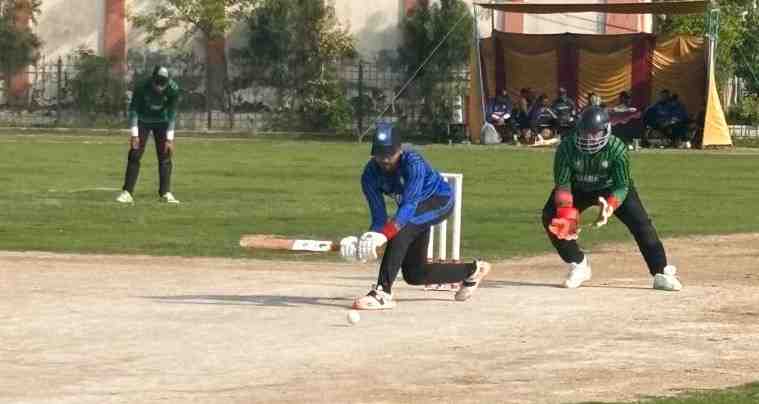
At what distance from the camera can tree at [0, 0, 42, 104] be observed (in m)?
52.5

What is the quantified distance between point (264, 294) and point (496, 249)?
493cm

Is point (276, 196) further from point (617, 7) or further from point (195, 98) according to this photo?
point (195, 98)

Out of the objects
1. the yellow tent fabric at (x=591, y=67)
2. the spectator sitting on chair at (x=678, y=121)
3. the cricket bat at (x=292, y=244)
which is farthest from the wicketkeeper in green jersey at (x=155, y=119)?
the spectator sitting on chair at (x=678, y=121)

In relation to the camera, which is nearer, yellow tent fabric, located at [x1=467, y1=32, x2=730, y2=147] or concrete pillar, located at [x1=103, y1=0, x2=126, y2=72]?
yellow tent fabric, located at [x1=467, y1=32, x2=730, y2=147]

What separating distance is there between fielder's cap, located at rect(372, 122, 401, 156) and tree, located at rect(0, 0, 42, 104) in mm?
41236

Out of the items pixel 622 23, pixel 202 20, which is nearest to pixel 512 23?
pixel 622 23

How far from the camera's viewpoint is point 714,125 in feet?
142

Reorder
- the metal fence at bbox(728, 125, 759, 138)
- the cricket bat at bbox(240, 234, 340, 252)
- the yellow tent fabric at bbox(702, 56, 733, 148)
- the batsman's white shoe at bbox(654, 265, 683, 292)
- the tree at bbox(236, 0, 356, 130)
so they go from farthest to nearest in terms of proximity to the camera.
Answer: the tree at bbox(236, 0, 356, 130) < the metal fence at bbox(728, 125, 759, 138) < the yellow tent fabric at bbox(702, 56, 733, 148) < the batsman's white shoe at bbox(654, 265, 683, 292) < the cricket bat at bbox(240, 234, 340, 252)

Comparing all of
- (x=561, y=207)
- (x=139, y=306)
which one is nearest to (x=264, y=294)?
(x=139, y=306)

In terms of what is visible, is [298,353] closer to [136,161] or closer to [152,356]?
[152,356]

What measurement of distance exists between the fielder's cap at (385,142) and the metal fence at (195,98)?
3786 centimetres

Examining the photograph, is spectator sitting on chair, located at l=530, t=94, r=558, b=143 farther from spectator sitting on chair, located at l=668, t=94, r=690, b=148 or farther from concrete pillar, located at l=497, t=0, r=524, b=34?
concrete pillar, located at l=497, t=0, r=524, b=34

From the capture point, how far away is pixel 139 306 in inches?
543

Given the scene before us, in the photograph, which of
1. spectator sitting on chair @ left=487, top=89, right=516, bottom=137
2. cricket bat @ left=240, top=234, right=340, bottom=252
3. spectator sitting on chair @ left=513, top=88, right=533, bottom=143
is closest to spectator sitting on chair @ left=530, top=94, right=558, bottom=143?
spectator sitting on chair @ left=513, top=88, right=533, bottom=143
